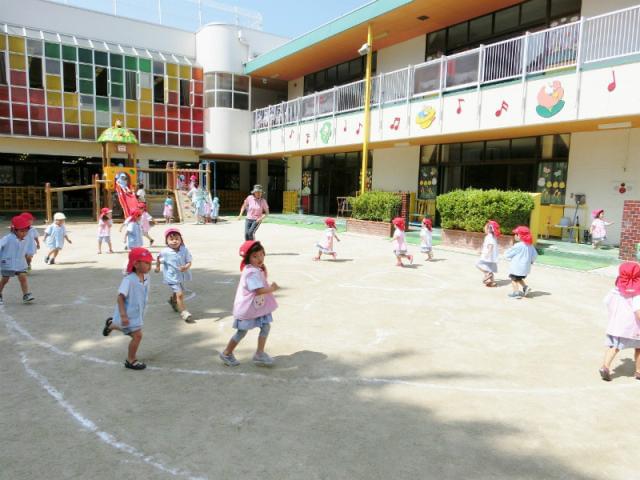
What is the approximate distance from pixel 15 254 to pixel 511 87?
1267cm

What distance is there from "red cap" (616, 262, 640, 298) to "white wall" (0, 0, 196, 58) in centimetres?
2668

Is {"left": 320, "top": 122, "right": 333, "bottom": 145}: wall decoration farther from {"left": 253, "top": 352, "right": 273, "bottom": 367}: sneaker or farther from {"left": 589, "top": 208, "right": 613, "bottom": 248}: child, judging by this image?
{"left": 253, "top": 352, "right": 273, "bottom": 367}: sneaker

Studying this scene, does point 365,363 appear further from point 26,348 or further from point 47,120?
point 47,120

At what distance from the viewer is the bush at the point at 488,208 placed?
39.9 ft

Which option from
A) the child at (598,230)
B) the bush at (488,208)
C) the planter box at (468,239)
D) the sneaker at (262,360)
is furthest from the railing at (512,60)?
the sneaker at (262,360)

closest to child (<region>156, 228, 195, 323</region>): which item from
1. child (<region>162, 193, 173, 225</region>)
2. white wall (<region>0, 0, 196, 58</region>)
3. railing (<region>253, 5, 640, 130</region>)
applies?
railing (<region>253, 5, 640, 130</region>)

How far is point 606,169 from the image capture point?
45.1 feet

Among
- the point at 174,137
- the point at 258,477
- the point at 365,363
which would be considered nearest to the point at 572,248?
the point at 365,363

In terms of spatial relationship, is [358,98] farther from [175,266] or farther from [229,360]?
[229,360]

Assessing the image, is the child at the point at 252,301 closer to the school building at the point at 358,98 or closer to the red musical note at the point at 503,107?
the school building at the point at 358,98

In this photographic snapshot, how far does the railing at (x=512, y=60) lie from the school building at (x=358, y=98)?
1.8 inches

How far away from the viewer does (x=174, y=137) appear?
26.1 meters

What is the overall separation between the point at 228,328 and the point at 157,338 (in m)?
0.89

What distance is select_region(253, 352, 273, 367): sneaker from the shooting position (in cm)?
473
